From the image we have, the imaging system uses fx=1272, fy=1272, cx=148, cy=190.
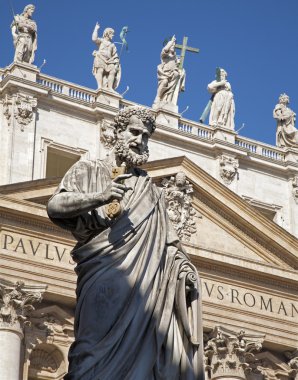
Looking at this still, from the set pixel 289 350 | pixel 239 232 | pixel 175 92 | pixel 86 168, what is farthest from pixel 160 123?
pixel 86 168

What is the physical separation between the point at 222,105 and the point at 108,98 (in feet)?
13.6

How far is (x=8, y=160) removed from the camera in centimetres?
3183

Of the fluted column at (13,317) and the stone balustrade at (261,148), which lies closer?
the fluted column at (13,317)

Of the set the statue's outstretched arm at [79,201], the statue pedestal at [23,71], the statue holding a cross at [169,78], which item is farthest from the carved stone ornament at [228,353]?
the statue's outstretched arm at [79,201]

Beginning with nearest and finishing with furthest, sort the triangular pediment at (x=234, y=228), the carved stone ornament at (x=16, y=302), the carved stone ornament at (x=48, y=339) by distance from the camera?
the carved stone ornament at (x=16, y=302), the carved stone ornament at (x=48, y=339), the triangular pediment at (x=234, y=228)

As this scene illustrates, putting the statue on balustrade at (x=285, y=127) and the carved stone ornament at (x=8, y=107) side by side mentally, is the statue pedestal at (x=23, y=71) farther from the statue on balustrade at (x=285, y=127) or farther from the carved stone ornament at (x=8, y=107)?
the statue on balustrade at (x=285, y=127)

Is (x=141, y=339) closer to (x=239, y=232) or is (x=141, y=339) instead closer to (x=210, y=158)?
(x=239, y=232)

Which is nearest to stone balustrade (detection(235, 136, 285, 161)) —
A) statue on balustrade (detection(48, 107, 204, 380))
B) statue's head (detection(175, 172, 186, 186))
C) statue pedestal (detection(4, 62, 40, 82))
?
statue's head (detection(175, 172, 186, 186))

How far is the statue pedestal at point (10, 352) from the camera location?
27.7 metres

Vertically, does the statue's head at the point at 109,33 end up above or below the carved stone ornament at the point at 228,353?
above

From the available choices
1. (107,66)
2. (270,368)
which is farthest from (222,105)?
(270,368)

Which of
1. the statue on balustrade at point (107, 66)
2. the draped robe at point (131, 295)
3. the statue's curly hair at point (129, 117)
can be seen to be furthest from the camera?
the statue on balustrade at point (107, 66)

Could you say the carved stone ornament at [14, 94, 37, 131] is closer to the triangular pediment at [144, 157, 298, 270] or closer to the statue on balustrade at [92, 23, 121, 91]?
the statue on balustrade at [92, 23, 121, 91]

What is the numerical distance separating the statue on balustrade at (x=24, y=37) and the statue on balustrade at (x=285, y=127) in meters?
8.61
